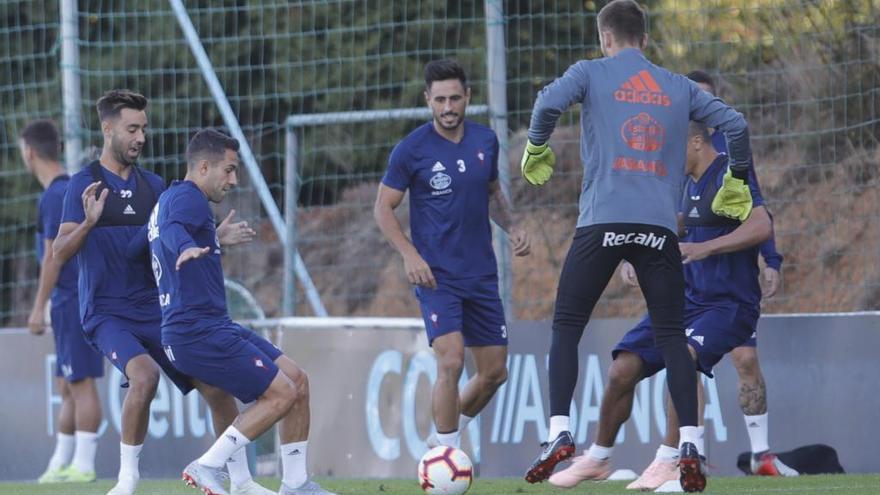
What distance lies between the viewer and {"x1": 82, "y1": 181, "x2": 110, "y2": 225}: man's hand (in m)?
7.80

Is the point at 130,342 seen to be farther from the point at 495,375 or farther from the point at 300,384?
the point at 495,375

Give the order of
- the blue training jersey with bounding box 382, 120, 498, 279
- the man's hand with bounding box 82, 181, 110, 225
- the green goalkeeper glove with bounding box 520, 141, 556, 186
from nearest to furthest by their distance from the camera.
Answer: the green goalkeeper glove with bounding box 520, 141, 556, 186, the man's hand with bounding box 82, 181, 110, 225, the blue training jersey with bounding box 382, 120, 498, 279

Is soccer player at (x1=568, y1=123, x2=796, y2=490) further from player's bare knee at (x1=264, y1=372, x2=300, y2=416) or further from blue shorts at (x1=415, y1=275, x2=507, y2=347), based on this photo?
player's bare knee at (x1=264, y1=372, x2=300, y2=416)

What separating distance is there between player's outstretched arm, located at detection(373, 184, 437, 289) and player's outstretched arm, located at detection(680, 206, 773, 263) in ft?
4.60

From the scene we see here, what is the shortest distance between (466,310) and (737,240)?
1.59 metres

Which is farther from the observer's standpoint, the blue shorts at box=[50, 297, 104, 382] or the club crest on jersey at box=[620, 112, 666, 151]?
the blue shorts at box=[50, 297, 104, 382]

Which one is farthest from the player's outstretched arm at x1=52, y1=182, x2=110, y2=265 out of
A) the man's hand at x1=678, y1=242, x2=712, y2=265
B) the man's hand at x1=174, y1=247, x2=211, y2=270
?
the man's hand at x1=678, y1=242, x2=712, y2=265

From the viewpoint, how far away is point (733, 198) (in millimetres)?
7340

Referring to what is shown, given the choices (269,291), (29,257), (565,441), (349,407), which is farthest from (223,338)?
(29,257)

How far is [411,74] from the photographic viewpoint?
11.8 metres

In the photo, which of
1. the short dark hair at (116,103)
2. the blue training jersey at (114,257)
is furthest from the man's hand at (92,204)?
the short dark hair at (116,103)

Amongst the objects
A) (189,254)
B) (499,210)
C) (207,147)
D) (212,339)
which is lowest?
(212,339)

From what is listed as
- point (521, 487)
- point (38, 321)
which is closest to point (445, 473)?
point (521, 487)

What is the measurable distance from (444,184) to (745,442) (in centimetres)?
270
